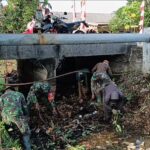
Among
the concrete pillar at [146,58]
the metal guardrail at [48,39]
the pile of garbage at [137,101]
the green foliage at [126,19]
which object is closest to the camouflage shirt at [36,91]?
the pile of garbage at [137,101]

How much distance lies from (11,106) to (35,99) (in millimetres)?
2091

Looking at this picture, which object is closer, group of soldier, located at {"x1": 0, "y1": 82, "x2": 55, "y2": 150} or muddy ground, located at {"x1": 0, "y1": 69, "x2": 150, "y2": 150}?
group of soldier, located at {"x1": 0, "y1": 82, "x2": 55, "y2": 150}

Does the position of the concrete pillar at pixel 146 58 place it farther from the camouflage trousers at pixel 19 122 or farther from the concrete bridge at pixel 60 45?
the camouflage trousers at pixel 19 122

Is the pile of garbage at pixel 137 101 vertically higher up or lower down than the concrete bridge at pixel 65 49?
lower down

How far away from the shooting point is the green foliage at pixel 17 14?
19.1 m

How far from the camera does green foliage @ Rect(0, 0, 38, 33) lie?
19094 millimetres

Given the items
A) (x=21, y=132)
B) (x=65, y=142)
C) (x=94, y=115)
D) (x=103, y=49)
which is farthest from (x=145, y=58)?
(x=21, y=132)

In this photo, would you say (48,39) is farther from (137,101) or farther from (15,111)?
(137,101)

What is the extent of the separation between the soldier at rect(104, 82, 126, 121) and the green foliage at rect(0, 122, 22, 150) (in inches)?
118

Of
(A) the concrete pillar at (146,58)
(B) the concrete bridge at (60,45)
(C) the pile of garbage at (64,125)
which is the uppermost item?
(B) the concrete bridge at (60,45)

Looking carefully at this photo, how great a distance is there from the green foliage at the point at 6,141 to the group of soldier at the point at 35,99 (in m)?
0.19

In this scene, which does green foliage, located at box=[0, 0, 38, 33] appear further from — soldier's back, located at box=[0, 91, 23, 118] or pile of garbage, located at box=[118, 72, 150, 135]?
soldier's back, located at box=[0, 91, 23, 118]

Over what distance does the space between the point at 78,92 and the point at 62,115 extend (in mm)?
2694

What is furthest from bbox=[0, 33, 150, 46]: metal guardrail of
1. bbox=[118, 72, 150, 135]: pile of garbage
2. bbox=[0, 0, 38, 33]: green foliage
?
bbox=[0, 0, 38, 33]: green foliage
